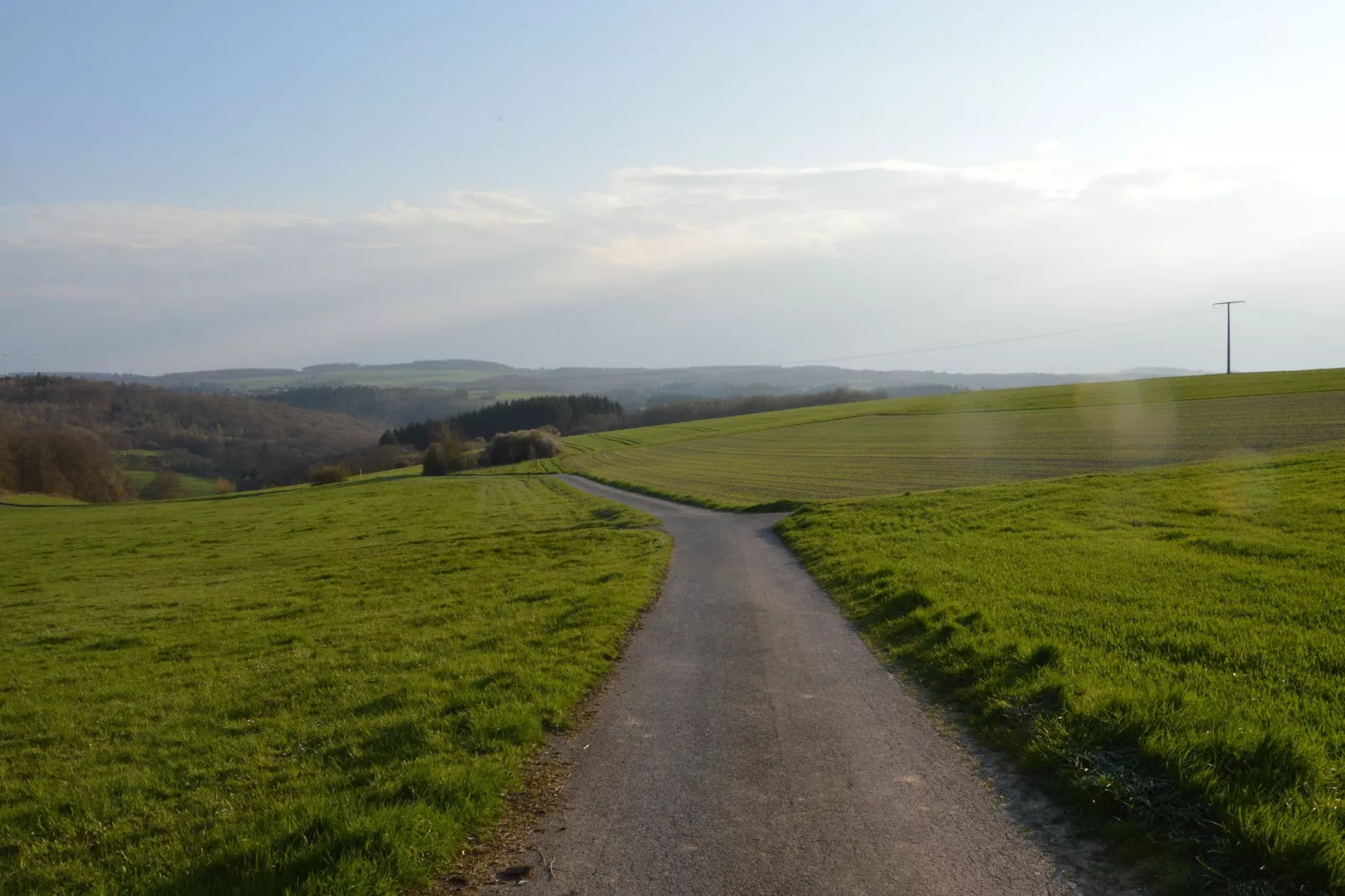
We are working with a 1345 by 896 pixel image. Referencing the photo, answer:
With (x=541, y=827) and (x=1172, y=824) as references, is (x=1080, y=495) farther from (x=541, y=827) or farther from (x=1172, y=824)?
(x=541, y=827)

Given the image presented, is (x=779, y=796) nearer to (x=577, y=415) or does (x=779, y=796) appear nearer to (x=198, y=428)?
(x=577, y=415)

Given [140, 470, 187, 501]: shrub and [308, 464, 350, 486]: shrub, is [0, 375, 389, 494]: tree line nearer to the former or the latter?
[140, 470, 187, 501]: shrub

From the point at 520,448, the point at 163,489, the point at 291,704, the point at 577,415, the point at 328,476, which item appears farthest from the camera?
the point at 577,415

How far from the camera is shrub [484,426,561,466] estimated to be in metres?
99.8

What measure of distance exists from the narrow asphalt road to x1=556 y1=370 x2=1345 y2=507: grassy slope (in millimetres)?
25116

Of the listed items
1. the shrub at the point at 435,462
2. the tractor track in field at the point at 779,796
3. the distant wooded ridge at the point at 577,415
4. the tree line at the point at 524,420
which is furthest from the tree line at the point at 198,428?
the tractor track in field at the point at 779,796

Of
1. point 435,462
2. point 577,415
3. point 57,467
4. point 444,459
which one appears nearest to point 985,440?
point 444,459

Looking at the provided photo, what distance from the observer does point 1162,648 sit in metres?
9.02

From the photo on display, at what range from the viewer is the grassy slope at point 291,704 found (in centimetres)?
570

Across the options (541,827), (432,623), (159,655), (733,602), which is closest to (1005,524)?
(733,602)

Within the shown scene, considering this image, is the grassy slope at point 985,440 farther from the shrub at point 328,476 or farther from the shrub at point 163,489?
the shrub at point 163,489

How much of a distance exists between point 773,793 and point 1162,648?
213 inches

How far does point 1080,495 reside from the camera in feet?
74.3

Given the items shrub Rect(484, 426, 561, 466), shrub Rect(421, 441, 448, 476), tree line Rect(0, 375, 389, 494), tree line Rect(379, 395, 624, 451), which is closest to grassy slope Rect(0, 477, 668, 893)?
shrub Rect(421, 441, 448, 476)
